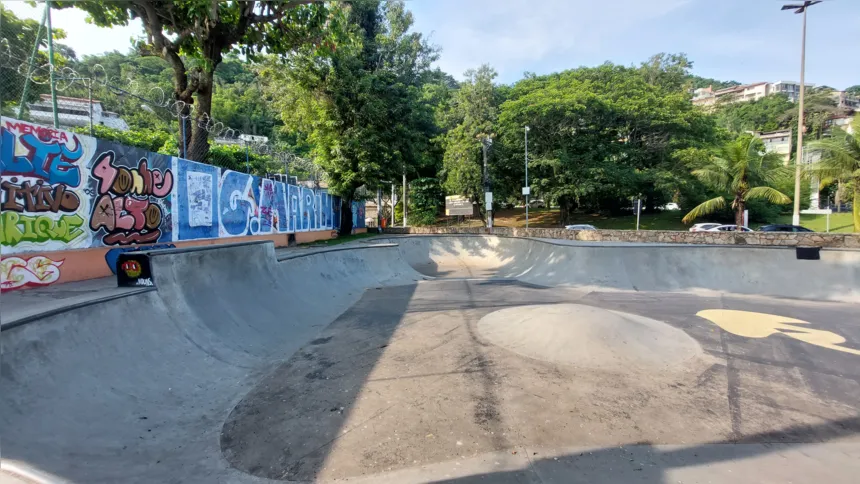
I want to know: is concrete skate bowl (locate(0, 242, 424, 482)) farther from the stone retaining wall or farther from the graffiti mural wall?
the stone retaining wall

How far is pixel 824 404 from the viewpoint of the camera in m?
4.28

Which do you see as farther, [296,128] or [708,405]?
[296,128]

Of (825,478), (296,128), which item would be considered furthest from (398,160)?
(825,478)

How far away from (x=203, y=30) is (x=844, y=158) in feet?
81.1

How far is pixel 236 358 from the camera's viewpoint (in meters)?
5.58

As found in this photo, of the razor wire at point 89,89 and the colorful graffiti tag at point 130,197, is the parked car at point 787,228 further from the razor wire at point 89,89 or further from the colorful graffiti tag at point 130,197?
the colorful graffiti tag at point 130,197

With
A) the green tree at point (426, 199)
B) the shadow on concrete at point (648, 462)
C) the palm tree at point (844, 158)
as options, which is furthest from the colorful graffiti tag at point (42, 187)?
the green tree at point (426, 199)

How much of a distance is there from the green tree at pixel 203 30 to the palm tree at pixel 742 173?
26.6m

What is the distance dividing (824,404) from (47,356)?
296 inches

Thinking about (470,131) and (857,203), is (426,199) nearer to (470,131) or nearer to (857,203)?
(470,131)

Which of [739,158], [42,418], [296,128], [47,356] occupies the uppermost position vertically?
[296,128]

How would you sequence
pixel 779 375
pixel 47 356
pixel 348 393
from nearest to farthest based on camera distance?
pixel 47 356
pixel 348 393
pixel 779 375

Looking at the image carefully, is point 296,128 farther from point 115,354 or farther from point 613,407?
point 613,407

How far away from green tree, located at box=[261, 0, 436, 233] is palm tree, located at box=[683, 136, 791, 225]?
65.6ft
